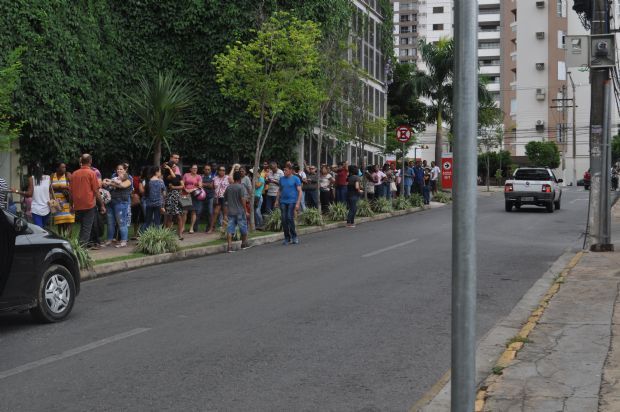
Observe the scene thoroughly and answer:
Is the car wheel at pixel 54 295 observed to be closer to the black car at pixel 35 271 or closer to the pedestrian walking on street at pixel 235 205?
the black car at pixel 35 271

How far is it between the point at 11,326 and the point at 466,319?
6.53m

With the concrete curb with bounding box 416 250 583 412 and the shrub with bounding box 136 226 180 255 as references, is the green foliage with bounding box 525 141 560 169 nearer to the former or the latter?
the shrub with bounding box 136 226 180 255

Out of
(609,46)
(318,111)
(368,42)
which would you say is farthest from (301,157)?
(609,46)

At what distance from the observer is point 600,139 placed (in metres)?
13.7

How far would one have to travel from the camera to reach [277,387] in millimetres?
5812

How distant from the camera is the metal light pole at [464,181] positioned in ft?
10.8

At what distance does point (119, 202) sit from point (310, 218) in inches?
293

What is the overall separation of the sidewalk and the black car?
15.5 feet

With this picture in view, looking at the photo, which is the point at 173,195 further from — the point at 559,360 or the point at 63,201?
the point at 559,360

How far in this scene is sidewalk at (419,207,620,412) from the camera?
5305mm

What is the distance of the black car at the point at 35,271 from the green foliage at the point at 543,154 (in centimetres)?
7472

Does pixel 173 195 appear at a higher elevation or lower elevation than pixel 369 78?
lower

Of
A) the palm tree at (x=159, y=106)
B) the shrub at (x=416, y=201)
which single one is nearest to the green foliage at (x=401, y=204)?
the shrub at (x=416, y=201)

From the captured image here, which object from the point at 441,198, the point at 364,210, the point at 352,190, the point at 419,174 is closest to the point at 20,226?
the point at 352,190
